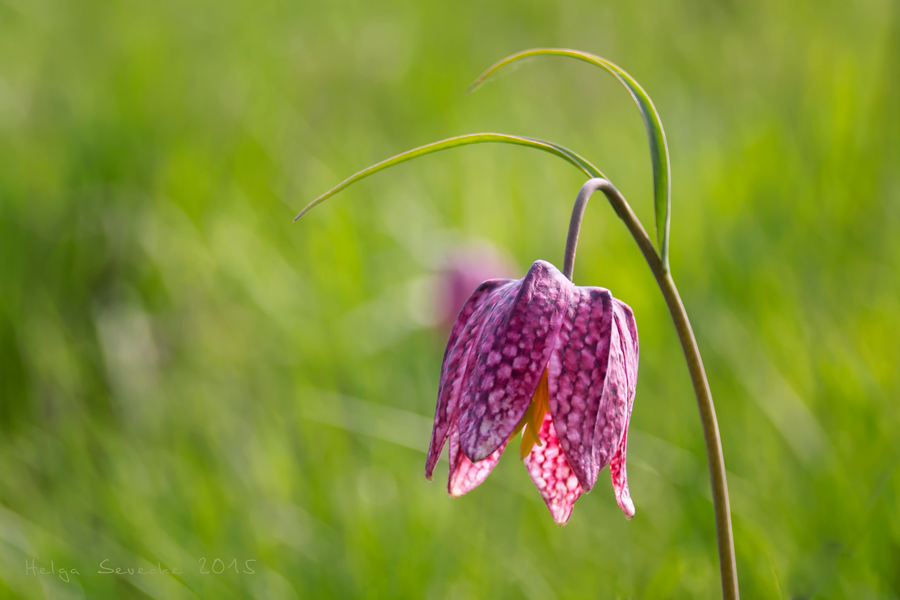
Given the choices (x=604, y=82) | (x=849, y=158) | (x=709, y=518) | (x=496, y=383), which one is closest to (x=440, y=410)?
(x=496, y=383)

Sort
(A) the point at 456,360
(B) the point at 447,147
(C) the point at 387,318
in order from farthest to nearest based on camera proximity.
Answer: (C) the point at 387,318 < (A) the point at 456,360 < (B) the point at 447,147

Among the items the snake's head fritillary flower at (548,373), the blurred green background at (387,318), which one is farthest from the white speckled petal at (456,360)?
the blurred green background at (387,318)

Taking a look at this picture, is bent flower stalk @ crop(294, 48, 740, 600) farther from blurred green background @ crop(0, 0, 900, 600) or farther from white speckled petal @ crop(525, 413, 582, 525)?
blurred green background @ crop(0, 0, 900, 600)

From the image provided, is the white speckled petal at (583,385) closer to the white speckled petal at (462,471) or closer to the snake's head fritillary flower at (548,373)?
the snake's head fritillary flower at (548,373)

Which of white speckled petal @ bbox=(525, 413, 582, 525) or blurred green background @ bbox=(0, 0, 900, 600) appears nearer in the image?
white speckled petal @ bbox=(525, 413, 582, 525)

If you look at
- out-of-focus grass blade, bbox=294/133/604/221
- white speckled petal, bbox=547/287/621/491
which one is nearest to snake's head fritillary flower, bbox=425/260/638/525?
white speckled petal, bbox=547/287/621/491

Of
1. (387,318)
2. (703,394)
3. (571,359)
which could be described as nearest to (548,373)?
(571,359)

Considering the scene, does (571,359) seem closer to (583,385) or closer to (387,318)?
(583,385)
